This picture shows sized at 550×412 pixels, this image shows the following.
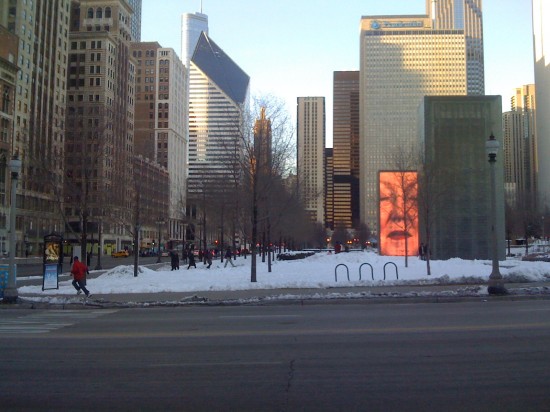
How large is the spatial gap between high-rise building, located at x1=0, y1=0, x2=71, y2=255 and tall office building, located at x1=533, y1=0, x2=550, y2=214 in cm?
11043

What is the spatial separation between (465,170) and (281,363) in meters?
44.1

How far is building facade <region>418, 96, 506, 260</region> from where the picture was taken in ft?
161

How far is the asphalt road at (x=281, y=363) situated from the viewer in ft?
22.0

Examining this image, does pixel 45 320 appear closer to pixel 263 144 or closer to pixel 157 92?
pixel 263 144

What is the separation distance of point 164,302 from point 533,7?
546 feet

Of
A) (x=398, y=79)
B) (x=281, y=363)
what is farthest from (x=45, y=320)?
(x=398, y=79)

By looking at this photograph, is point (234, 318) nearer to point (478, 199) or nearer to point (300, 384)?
point (300, 384)

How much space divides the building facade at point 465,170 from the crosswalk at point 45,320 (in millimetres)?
37012

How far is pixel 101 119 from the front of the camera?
33.6 metres

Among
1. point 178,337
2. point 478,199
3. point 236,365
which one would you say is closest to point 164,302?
point 178,337

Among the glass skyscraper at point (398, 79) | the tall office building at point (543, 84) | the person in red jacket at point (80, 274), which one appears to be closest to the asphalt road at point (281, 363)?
the person in red jacket at point (80, 274)

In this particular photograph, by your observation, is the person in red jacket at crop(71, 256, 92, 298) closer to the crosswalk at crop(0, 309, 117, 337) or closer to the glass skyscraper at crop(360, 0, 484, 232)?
the crosswalk at crop(0, 309, 117, 337)

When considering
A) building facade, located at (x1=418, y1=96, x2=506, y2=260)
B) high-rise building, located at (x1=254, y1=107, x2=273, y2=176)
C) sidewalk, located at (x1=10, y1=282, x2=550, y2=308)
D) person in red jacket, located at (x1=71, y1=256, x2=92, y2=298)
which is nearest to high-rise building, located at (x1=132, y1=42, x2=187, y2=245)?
building facade, located at (x1=418, y1=96, x2=506, y2=260)

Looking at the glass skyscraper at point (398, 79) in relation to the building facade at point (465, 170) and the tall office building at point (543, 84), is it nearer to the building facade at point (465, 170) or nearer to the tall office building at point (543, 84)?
the tall office building at point (543, 84)
